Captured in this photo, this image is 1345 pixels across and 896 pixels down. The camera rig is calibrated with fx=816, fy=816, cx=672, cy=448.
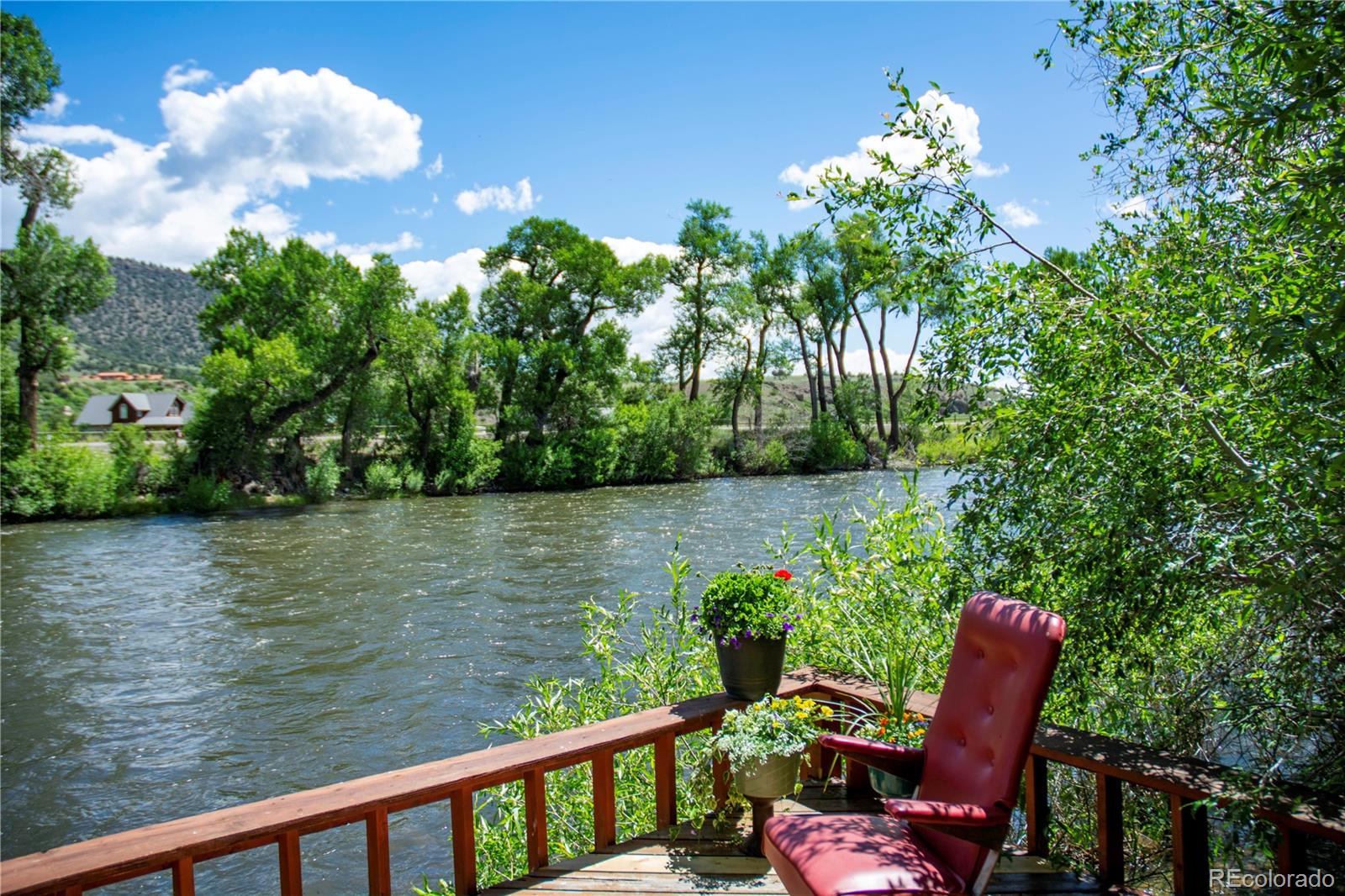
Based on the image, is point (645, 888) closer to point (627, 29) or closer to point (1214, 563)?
point (1214, 563)

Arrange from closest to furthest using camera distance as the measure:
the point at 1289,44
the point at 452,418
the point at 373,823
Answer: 1. the point at 1289,44
2. the point at 373,823
3. the point at 452,418

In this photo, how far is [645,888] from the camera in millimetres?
2750

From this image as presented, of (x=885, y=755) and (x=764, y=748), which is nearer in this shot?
(x=885, y=755)

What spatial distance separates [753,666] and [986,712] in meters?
1.08

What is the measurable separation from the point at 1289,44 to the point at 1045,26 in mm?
2011

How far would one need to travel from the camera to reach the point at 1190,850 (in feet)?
7.93

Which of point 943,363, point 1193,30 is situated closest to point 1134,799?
point 943,363

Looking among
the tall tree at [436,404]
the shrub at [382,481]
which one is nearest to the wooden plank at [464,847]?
the shrub at [382,481]

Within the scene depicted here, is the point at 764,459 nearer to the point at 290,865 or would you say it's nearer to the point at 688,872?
the point at 688,872

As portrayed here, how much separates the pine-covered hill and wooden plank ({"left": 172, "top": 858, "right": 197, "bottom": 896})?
74961 millimetres

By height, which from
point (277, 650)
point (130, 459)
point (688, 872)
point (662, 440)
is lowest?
point (277, 650)

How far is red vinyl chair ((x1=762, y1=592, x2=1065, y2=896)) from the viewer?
2.16 meters

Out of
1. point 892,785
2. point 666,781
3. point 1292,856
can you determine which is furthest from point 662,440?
point 1292,856

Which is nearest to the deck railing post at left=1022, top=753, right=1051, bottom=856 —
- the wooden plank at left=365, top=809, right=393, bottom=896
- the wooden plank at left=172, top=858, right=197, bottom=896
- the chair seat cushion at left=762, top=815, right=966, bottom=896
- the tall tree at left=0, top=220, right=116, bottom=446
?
the chair seat cushion at left=762, top=815, right=966, bottom=896
